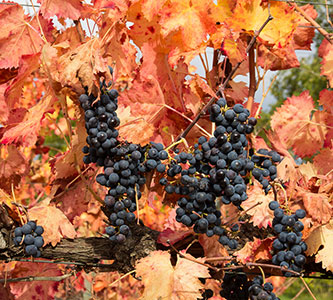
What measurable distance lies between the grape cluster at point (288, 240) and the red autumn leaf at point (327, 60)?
462 millimetres

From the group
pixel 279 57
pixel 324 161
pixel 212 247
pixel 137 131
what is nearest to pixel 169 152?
pixel 137 131

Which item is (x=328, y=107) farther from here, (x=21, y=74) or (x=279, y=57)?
(x=21, y=74)

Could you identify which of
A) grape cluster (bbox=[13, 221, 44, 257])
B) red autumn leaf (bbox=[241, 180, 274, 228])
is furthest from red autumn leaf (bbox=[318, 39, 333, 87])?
grape cluster (bbox=[13, 221, 44, 257])

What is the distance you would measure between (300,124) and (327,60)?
199mm

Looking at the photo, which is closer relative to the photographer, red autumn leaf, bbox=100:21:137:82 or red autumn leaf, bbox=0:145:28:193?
red autumn leaf, bbox=100:21:137:82

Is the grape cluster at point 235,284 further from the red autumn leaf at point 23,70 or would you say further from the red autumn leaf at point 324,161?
the red autumn leaf at point 23,70

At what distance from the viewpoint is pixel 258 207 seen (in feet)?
2.89

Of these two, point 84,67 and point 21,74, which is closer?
point 84,67

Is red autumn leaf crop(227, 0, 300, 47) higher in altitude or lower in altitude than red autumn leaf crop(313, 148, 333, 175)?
higher

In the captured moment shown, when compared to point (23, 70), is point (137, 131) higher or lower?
lower

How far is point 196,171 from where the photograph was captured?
0.89 metres

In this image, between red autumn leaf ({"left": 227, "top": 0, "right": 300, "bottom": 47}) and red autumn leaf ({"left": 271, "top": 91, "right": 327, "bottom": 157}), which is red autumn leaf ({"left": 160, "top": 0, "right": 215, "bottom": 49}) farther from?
red autumn leaf ({"left": 271, "top": 91, "right": 327, "bottom": 157})

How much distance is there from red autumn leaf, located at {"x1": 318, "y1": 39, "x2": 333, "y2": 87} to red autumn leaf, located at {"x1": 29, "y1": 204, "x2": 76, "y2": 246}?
0.81 m

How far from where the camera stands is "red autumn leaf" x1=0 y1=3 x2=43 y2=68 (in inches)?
40.8
